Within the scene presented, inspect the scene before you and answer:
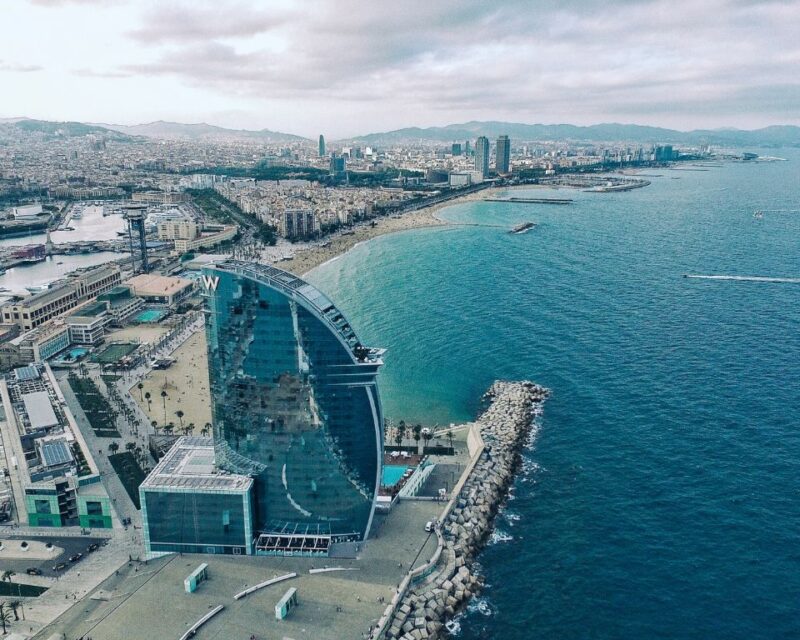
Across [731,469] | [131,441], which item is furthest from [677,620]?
[131,441]

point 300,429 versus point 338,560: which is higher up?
point 300,429

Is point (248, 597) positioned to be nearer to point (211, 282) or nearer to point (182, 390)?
point (211, 282)

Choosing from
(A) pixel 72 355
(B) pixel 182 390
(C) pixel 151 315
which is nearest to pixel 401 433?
(B) pixel 182 390

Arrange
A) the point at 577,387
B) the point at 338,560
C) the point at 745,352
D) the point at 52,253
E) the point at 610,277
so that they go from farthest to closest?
the point at 52,253, the point at 610,277, the point at 745,352, the point at 577,387, the point at 338,560

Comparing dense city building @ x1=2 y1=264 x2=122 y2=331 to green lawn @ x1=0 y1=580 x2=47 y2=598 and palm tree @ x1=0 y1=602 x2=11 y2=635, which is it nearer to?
green lawn @ x1=0 y1=580 x2=47 y2=598

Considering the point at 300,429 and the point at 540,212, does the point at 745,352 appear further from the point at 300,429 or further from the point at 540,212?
the point at 540,212

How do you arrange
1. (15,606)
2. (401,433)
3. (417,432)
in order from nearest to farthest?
(15,606) < (401,433) < (417,432)

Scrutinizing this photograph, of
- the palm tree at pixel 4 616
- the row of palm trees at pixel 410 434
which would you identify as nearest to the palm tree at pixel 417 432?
the row of palm trees at pixel 410 434
